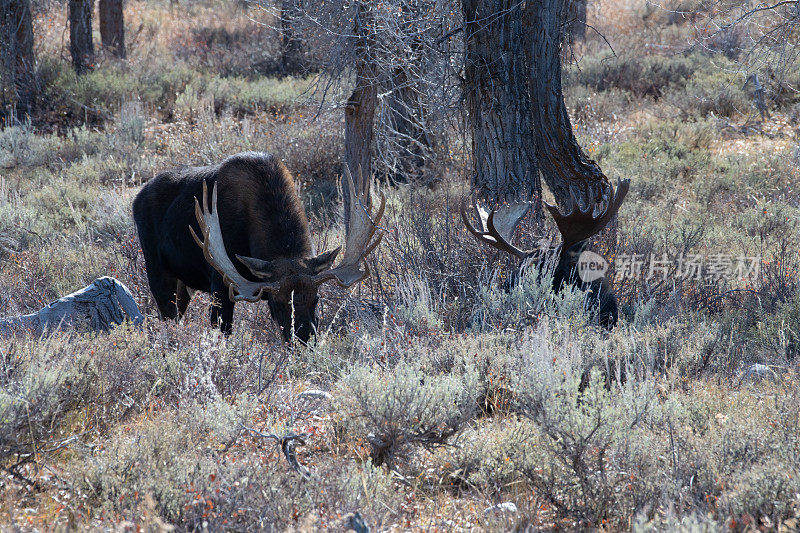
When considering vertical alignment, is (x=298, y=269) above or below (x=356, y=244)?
below

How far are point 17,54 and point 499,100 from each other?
514 inches

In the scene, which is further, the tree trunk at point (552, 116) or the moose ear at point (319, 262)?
the tree trunk at point (552, 116)

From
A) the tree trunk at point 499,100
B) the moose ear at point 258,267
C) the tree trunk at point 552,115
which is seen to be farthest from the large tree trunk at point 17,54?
the moose ear at point 258,267

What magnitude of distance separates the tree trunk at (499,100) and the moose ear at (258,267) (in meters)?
3.02

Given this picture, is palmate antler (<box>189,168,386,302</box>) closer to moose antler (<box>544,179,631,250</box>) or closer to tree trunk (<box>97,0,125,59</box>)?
moose antler (<box>544,179,631,250</box>)

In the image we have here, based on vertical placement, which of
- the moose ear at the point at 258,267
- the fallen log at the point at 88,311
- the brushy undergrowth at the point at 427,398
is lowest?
the fallen log at the point at 88,311

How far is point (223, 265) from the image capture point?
562 cm

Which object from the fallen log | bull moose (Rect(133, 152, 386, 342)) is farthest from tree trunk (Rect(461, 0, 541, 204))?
the fallen log

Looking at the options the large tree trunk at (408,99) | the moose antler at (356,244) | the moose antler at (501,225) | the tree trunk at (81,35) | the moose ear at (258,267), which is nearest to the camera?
the moose ear at (258,267)

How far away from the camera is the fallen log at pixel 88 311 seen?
603cm

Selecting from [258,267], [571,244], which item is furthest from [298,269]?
[571,244]

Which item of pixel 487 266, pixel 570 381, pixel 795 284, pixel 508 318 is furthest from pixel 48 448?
pixel 795 284

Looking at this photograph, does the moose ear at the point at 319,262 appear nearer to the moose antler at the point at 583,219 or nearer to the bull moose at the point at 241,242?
the bull moose at the point at 241,242

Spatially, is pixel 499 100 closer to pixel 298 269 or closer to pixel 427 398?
pixel 298 269
